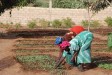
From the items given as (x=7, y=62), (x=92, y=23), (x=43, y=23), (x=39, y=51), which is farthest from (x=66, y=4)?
(x=7, y=62)

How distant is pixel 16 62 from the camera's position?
38.4ft

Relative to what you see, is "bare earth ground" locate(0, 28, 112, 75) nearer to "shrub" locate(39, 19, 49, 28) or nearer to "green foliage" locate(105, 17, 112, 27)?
"shrub" locate(39, 19, 49, 28)

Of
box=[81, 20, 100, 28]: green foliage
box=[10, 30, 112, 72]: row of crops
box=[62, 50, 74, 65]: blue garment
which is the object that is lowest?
box=[81, 20, 100, 28]: green foliage

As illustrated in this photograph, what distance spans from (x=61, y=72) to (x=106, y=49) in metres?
4.85

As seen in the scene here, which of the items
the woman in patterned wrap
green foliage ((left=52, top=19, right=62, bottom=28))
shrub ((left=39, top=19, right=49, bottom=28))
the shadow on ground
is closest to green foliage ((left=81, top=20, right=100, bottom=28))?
green foliage ((left=52, top=19, right=62, bottom=28))

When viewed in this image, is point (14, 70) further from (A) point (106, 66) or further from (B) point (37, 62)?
(A) point (106, 66)

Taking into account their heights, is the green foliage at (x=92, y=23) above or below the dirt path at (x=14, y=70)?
below

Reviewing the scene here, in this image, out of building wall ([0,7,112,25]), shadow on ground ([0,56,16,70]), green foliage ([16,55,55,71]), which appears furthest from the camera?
building wall ([0,7,112,25])

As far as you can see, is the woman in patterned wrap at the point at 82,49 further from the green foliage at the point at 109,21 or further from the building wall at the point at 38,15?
the green foliage at the point at 109,21

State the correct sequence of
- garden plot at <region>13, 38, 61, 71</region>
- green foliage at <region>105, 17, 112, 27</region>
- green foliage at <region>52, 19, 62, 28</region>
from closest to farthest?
1. garden plot at <region>13, 38, 61, 71</region>
2. green foliage at <region>52, 19, 62, 28</region>
3. green foliage at <region>105, 17, 112, 27</region>

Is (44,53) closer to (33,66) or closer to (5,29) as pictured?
(33,66)

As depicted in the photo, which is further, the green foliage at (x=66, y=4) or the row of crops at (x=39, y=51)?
the green foliage at (x=66, y=4)

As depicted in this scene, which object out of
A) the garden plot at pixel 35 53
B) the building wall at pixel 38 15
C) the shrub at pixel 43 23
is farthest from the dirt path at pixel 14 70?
the building wall at pixel 38 15

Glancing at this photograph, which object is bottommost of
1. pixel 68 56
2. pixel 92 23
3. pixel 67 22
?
pixel 92 23
